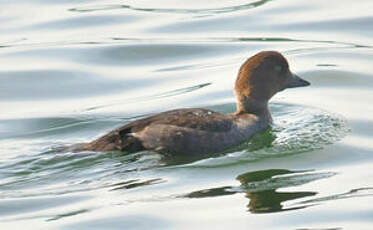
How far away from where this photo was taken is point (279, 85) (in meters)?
13.3

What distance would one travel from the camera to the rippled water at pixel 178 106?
34.6 feet

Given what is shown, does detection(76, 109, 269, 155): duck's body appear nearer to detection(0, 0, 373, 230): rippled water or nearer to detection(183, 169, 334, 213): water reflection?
detection(0, 0, 373, 230): rippled water

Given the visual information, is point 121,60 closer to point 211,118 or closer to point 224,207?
point 211,118

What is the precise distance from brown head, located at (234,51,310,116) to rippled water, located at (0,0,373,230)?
36cm

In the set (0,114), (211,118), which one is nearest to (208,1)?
(0,114)

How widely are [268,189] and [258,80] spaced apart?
7.37ft

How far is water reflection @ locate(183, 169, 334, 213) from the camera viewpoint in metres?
10.6

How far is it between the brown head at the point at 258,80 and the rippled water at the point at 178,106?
0.36 metres

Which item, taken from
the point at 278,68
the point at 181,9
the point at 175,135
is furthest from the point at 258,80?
the point at 181,9

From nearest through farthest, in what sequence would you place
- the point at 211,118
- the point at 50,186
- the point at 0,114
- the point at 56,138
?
the point at 50,186
the point at 211,118
the point at 56,138
the point at 0,114

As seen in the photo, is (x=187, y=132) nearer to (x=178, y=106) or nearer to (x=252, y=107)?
(x=252, y=107)

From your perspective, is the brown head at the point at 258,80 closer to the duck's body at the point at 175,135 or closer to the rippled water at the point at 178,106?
the rippled water at the point at 178,106

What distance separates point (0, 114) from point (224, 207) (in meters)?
4.38

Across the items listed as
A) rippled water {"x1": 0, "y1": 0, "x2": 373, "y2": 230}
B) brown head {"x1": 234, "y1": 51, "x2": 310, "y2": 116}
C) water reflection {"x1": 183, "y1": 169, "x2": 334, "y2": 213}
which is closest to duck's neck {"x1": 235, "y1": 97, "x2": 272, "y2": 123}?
brown head {"x1": 234, "y1": 51, "x2": 310, "y2": 116}
